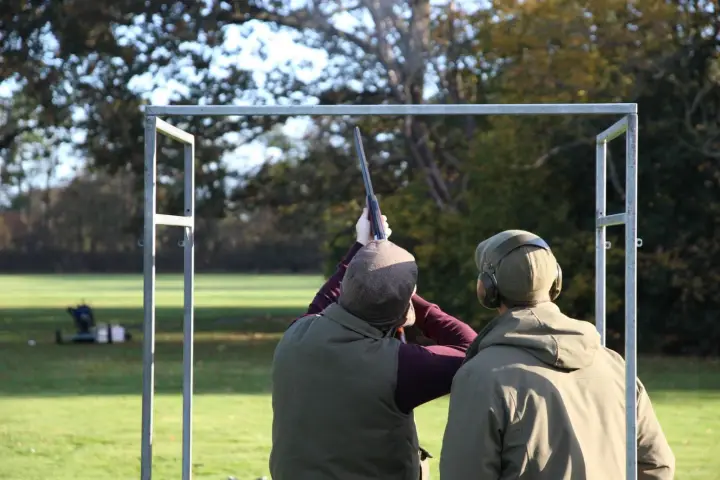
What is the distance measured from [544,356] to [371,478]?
2.09 feet

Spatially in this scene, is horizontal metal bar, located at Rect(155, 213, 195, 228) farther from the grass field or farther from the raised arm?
the grass field

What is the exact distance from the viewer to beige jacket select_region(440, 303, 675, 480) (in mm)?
2756

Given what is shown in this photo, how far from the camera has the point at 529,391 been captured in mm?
2781

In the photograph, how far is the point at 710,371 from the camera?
1603 cm

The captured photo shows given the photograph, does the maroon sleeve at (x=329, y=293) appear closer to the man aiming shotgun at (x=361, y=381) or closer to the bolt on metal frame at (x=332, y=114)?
the man aiming shotgun at (x=361, y=381)

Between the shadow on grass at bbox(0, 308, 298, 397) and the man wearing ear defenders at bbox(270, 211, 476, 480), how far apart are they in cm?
986

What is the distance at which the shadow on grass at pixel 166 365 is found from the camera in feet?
44.1

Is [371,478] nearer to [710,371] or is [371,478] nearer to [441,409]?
[441,409]

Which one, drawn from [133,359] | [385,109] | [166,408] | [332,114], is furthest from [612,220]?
[133,359]

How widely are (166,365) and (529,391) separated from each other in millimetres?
13588

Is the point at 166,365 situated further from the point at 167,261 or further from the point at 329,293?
the point at 167,261

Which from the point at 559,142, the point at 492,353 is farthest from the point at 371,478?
the point at 559,142

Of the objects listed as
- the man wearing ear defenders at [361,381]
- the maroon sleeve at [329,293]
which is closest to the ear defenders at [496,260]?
the man wearing ear defenders at [361,381]

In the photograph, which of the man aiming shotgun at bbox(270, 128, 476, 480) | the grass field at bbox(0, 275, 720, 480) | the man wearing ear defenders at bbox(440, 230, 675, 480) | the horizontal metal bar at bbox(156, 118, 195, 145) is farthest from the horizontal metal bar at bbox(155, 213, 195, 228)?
the grass field at bbox(0, 275, 720, 480)
